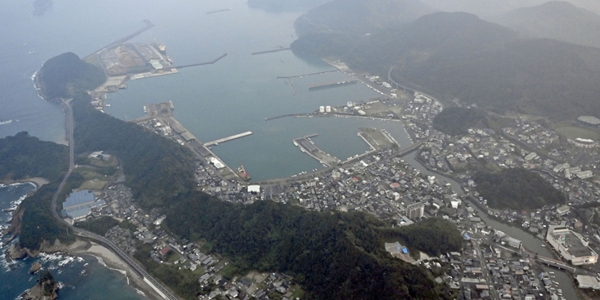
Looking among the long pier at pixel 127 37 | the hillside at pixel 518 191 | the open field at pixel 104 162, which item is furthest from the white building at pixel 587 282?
the long pier at pixel 127 37

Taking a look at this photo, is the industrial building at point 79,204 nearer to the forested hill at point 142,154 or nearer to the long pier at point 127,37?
the forested hill at point 142,154

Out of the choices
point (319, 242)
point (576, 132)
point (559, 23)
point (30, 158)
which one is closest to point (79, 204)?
point (30, 158)

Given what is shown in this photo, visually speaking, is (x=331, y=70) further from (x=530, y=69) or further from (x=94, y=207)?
(x=94, y=207)

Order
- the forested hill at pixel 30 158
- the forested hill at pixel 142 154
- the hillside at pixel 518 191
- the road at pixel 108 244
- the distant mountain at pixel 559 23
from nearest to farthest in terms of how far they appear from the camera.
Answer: the road at pixel 108 244, the hillside at pixel 518 191, the forested hill at pixel 142 154, the forested hill at pixel 30 158, the distant mountain at pixel 559 23

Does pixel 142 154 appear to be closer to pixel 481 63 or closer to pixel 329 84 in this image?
pixel 329 84

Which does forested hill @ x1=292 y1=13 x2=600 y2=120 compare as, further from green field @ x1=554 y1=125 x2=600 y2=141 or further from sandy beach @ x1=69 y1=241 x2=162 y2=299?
sandy beach @ x1=69 y1=241 x2=162 y2=299

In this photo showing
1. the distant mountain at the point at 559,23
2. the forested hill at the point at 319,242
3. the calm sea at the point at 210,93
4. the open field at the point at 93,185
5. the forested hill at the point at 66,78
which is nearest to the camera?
the forested hill at the point at 319,242
